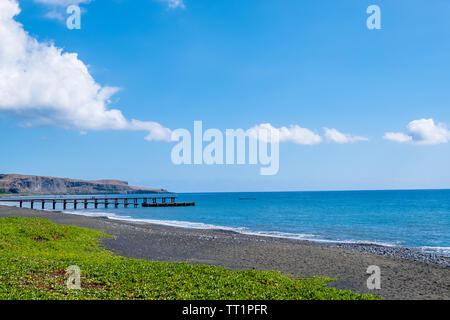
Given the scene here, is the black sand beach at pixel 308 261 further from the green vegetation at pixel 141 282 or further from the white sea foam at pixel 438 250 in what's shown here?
the white sea foam at pixel 438 250

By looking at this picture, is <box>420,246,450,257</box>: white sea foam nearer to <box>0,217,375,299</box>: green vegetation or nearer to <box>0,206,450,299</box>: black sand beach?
<box>0,206,450,299</box>: black sand beach

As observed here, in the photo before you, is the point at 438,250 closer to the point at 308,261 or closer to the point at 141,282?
the point at 308,261

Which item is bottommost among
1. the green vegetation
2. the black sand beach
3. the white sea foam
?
the white sea foam

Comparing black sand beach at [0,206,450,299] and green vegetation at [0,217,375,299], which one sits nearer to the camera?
green vegetation at [0,217,375,299]

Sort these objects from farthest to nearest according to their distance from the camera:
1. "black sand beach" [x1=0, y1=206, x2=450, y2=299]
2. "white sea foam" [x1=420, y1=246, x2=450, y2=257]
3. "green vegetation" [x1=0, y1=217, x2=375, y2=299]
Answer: "white sea foam" [x1=420, y1=246, x2=450, y2=257] < "black sand beach" [x1=0, y1=206, x2=450, y2=299] < "green vegetation" [x1=0, y1=217, x2=375, y2=299]

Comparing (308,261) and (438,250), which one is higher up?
(308,261)

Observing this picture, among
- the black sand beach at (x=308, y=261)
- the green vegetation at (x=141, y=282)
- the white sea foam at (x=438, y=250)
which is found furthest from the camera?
the white sea foam at (x=438, y=250)

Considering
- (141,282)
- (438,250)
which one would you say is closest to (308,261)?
(141,282)

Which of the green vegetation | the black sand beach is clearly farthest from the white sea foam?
the green vegetation

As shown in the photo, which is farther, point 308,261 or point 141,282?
point 308,261

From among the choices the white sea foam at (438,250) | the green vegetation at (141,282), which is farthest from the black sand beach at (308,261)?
the white sea foam at (438,250)

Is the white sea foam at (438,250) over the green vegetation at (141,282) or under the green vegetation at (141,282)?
under
